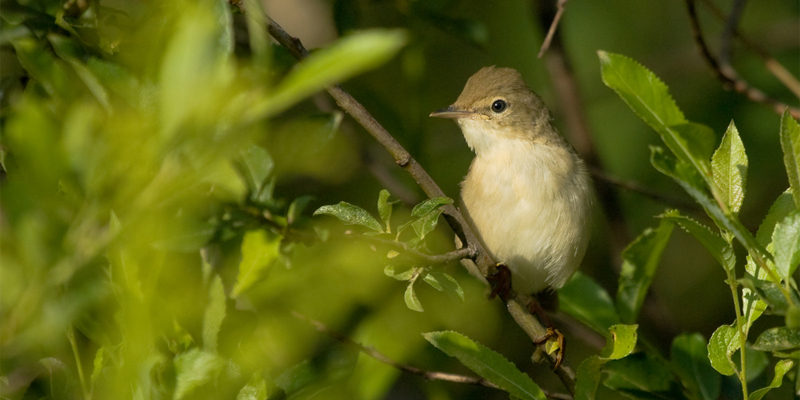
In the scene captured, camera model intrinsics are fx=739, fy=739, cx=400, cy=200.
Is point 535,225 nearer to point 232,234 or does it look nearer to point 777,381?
point 777,381

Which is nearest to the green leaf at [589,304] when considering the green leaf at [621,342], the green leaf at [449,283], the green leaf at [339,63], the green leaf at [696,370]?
the green leaf at [696,370]

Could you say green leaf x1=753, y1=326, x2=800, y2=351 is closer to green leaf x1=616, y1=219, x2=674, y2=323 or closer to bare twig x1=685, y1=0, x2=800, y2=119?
green leaf x1=616, y1=219, x2=674, y2=323

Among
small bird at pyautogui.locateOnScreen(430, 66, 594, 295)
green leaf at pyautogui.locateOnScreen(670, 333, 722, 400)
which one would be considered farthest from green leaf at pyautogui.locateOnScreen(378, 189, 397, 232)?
small bird at pyautogui.locateOnScreen(430, 66, 594, 295)

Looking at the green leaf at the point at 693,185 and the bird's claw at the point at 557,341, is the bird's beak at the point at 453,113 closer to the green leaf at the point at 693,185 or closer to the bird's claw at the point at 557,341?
the bird's claw at the point at 557,341

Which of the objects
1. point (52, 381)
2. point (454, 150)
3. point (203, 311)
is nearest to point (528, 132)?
point (454, 150)

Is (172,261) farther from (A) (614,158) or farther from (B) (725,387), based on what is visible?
(A) (614,158)

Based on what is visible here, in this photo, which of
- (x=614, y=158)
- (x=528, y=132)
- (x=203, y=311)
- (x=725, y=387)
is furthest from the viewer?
(x=614, y=158)
